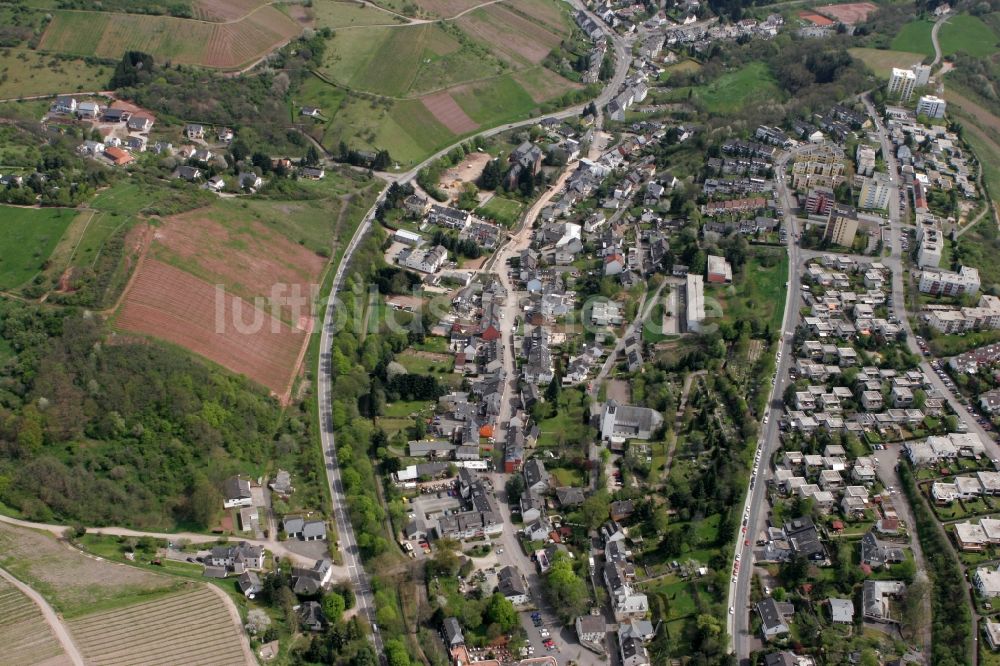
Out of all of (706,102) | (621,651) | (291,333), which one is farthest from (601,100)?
(621,651)

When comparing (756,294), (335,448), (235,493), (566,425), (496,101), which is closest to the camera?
(235,493)

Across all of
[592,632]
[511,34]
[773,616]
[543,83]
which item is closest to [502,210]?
[543,83]

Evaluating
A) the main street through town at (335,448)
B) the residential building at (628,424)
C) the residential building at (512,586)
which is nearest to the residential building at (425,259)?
the main street through town at (335,448)

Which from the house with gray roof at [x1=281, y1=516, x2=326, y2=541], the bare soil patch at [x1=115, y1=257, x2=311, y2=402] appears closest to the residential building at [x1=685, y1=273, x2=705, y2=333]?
the bare soil patch at [x1=115, y1=257, x2=311, y2=402]

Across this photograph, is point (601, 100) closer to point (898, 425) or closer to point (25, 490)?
point (898, 425)

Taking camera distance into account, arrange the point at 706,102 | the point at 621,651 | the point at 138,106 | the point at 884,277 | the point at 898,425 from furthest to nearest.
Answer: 1. the point at 706,102
2. the point at 138,106
3. the point at 884,277
4. the point at 898,425
5. the point at 621,651

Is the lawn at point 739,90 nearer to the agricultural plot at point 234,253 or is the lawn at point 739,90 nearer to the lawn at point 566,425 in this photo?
the lawn at point 566,425

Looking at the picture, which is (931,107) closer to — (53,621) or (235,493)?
(235,493)
